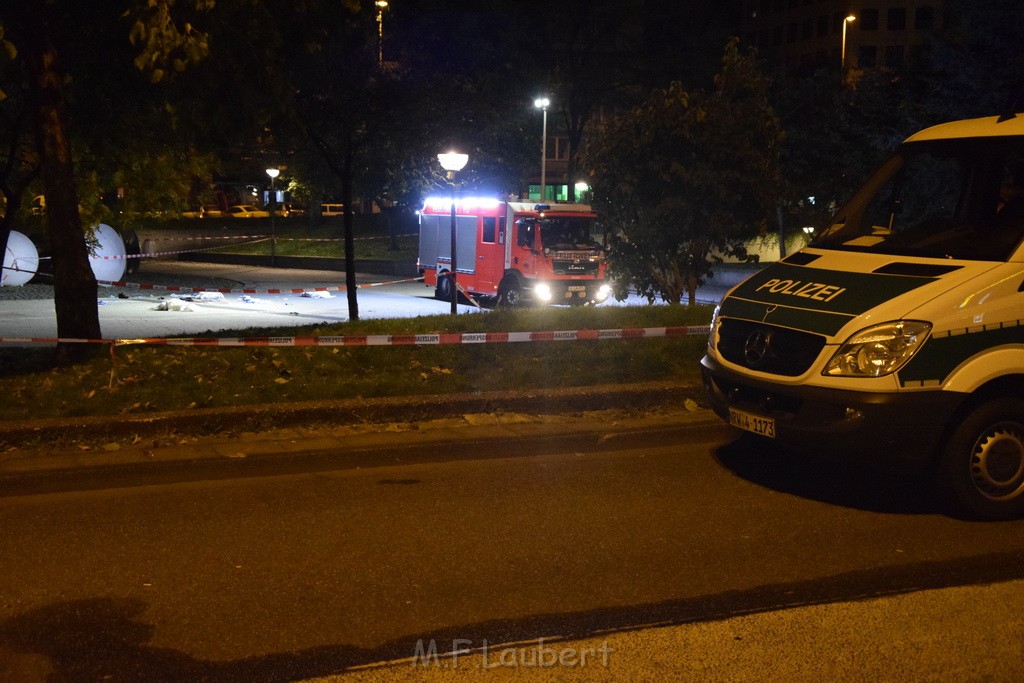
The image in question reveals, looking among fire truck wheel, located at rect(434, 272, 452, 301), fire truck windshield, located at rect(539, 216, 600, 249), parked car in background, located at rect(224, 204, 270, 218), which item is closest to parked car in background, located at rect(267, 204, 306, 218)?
parked car in background, located at rect(224, 204, 270, 218)

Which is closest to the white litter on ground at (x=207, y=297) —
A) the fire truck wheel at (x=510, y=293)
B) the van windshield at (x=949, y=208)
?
the fire truck wheel at (x=510, y=293)

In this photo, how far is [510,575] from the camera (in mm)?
5484

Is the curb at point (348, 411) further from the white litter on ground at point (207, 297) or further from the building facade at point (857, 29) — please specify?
the building facade at point (857, 29)

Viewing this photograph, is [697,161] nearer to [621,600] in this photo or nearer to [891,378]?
[891,378]

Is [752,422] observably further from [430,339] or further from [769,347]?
[430,339]

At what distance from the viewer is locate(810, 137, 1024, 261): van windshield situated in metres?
6.75

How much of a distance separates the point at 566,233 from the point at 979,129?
56.0 feet

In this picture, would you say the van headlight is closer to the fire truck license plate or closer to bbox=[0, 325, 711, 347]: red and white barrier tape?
the fire truck license plate

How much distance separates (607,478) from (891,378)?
2.08 meters

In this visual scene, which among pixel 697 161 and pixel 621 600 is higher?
pixel 697 161

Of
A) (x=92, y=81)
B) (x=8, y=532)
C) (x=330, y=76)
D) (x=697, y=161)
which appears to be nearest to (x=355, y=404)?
(x=8, y=532)

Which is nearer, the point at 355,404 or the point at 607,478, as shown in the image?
the point at 607,478

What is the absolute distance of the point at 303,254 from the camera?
43375 millimetres

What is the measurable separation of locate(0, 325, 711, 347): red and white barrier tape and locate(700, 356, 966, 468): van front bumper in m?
4.14
